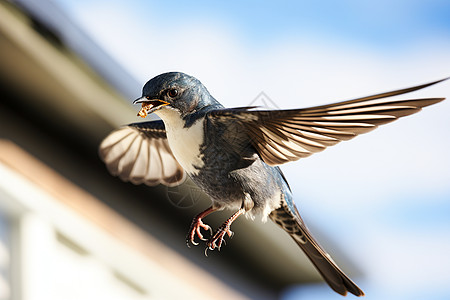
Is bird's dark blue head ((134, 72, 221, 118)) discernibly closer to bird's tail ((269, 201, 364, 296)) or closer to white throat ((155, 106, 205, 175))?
white throat ((155, 106, 205, 175))

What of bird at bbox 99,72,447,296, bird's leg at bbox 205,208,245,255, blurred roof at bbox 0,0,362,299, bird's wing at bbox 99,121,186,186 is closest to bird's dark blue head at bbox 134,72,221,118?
bird at bbox 99,72,447,296

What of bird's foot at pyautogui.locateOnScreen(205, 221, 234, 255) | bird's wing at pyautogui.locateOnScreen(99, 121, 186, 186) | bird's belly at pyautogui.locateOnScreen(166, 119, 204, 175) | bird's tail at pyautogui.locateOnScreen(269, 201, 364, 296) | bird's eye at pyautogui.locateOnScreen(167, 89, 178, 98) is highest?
bird's wing at pyautogui.locateOnScreen(99, 121, 186, 186)

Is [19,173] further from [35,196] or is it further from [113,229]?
[113,229]

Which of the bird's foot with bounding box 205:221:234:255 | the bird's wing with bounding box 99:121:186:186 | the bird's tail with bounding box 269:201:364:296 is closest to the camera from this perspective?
the bird's foot with bounding box 205:221:234:255

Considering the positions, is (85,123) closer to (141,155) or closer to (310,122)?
(141,155)

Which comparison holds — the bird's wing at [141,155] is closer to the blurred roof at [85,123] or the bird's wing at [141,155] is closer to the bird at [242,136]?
the bird at [242,136]

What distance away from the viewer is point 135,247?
6027 millimetres

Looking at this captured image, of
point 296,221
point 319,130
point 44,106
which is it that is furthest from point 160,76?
point 44,106

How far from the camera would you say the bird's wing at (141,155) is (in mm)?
1871

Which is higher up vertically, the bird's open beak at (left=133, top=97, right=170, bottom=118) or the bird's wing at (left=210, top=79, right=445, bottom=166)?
the bird's open beak at (left=133, top=97, right=170, bottom=118)

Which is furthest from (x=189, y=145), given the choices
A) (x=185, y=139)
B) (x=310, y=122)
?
(x=310, y=122)

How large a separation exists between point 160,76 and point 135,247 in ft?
16.1

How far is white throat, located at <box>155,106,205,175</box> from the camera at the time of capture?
139 centimetres

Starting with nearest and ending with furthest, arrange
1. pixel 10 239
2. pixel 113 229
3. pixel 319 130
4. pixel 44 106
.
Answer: pixel 319 130 → pixel 44 106 → pixel 10 239 → pixel 113 229
